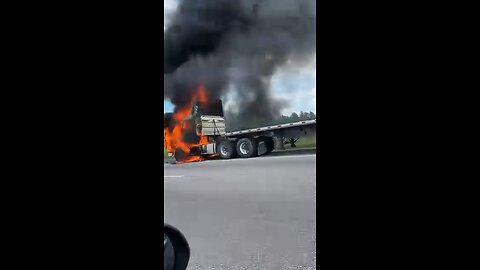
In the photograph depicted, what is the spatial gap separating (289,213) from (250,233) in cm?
61

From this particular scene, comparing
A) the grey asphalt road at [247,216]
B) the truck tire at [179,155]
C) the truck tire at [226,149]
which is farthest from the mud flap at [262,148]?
the grey asphalt road at [247,216]

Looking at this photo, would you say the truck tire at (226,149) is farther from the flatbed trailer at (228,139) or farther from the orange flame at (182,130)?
the orange flame at (182,130)

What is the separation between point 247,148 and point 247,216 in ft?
13.7

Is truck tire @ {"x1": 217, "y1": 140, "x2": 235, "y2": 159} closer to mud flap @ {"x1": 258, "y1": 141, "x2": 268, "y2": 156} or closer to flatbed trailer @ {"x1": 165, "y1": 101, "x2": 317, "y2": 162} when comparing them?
flatbed trailer @ {"x1": 165, "y1": 101, "x2": 317, "y2": 162}

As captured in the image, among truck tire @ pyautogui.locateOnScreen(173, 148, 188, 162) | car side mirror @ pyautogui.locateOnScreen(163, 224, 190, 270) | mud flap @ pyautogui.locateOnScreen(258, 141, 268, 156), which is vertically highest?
mud flap @ pyautogui.locateOnScreen(258, 141, 268, 156)

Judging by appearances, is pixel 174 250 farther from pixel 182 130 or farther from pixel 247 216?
pixel 182 130

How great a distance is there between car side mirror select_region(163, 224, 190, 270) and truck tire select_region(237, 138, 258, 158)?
18.4ft

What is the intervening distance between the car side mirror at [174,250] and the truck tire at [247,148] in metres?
5.59

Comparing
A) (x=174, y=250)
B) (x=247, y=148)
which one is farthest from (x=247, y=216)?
(x=247, y=148)

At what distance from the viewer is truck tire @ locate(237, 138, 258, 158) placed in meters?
7.07

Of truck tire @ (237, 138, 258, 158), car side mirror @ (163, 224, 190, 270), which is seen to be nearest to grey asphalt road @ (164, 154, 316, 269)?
car side mirror @ (163, 224, 190, 270)
